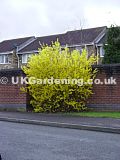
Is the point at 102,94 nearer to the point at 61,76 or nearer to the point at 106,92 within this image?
the point at 106,92

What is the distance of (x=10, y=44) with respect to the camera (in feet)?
207

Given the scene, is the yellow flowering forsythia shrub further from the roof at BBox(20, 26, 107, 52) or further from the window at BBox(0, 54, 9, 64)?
the window at BBox(0, 54, 9, 64)

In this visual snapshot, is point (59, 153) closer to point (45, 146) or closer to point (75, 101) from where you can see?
Result: point (45, 146)

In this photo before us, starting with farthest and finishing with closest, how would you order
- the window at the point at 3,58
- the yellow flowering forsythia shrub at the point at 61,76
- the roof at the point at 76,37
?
the window at the point at 3,58
the roof at the point at 76,37
the yellow flowering forsythia shrub at the point at 61,76

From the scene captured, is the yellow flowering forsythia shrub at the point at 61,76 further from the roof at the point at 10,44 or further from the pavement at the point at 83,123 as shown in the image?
the roof at the point at 10,44

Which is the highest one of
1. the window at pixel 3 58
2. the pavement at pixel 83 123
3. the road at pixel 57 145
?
the window at pixel 3 58

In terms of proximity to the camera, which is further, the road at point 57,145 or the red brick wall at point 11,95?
the red brick wall at point 11,95

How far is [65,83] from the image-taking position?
18.7m

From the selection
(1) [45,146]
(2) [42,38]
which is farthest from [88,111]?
(2) [42,38]

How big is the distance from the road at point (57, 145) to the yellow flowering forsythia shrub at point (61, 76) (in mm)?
5833

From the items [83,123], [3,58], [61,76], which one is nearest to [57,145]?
[83,123]

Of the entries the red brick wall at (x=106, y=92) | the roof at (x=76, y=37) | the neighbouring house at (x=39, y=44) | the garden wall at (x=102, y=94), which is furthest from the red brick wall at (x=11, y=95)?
the roof at (x=76, y=37)

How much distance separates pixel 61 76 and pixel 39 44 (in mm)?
36795

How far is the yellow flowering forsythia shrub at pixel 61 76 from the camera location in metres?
18.7
